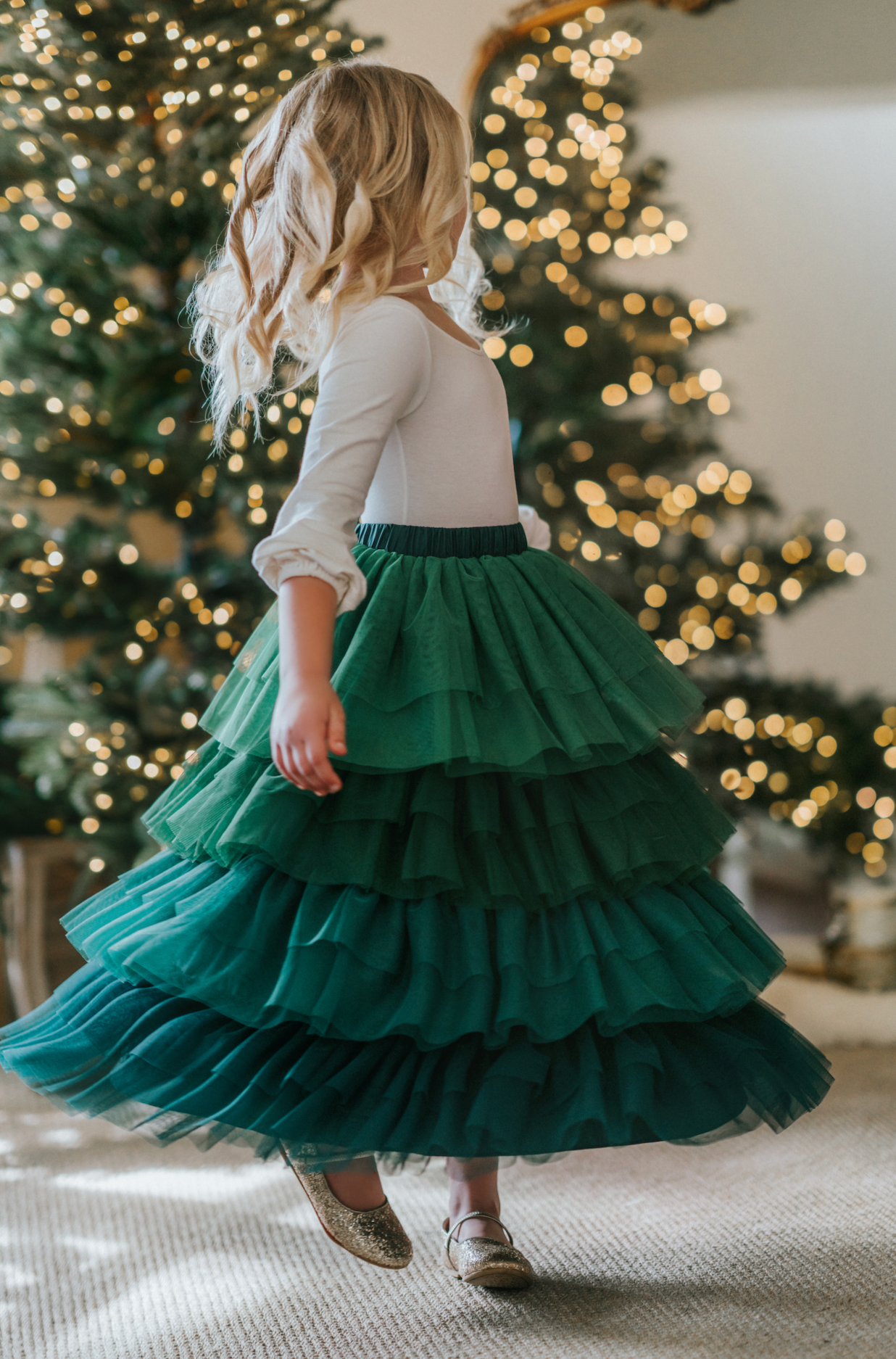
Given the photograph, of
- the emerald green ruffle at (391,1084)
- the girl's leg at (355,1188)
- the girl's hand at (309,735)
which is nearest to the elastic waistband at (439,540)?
the girl's hand at (309,735)

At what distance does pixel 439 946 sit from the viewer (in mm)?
769

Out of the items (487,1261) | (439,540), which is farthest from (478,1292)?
(439,540)

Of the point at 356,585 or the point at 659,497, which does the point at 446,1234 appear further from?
the point at 659,497

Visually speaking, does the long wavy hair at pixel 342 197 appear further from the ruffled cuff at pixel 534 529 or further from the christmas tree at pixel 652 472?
the christmas tree at pixel 652 472

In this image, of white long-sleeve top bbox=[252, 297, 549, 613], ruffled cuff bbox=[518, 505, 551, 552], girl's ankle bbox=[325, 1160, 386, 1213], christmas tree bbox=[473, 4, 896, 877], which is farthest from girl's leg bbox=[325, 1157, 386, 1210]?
christmas tree bbox=[473, 4, 896, 877]

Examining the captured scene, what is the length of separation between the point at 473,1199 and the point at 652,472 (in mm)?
1346

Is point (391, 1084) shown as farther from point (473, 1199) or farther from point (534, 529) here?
point (534, 529)

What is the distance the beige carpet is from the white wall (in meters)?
1.60

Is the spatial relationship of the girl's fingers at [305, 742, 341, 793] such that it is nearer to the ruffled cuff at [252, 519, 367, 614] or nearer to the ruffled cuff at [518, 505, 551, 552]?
the ruffled cuff at [252, 519, 367, 614]

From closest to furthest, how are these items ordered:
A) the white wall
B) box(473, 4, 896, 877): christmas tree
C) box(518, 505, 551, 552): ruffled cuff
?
1. box(518, 505, 551, 552): ruffled cuff
2. box(473, 4, 896, 877): christmas tree
3. the white wall

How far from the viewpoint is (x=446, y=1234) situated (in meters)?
1.00

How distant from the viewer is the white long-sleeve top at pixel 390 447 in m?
0.80

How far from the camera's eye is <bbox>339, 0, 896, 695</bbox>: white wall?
2.56 m

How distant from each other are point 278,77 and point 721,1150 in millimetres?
1630
